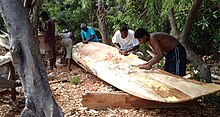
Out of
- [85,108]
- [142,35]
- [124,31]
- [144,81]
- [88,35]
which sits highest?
[142,35]

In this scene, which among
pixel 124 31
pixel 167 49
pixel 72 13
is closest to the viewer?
pixel 167 49

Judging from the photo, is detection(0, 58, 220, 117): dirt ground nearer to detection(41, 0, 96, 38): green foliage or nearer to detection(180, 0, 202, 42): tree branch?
detection(180, 0, 202, 42): tree branch

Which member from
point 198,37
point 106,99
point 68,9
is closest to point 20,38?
point 106,99

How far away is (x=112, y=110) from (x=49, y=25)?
3.95m

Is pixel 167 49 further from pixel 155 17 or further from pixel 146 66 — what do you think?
pixel 155 17

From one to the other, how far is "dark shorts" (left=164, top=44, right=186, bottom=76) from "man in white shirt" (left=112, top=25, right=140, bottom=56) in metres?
1.42

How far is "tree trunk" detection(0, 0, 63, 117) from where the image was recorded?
127 inches

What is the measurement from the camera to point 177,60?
5.66 metres

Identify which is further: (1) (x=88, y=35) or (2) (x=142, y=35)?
(1) (x=88, y=35)

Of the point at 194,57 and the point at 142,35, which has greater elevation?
the point at 142,35

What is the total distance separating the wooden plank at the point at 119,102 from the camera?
197 inches

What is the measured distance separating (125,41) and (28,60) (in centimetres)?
433

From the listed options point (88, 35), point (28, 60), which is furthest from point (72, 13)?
point (28, 60)

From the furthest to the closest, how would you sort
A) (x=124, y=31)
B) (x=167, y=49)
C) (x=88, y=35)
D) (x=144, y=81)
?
(x=88, y=35), (x=124, y=31), (x=167, y=49), (x=144, y=81)
